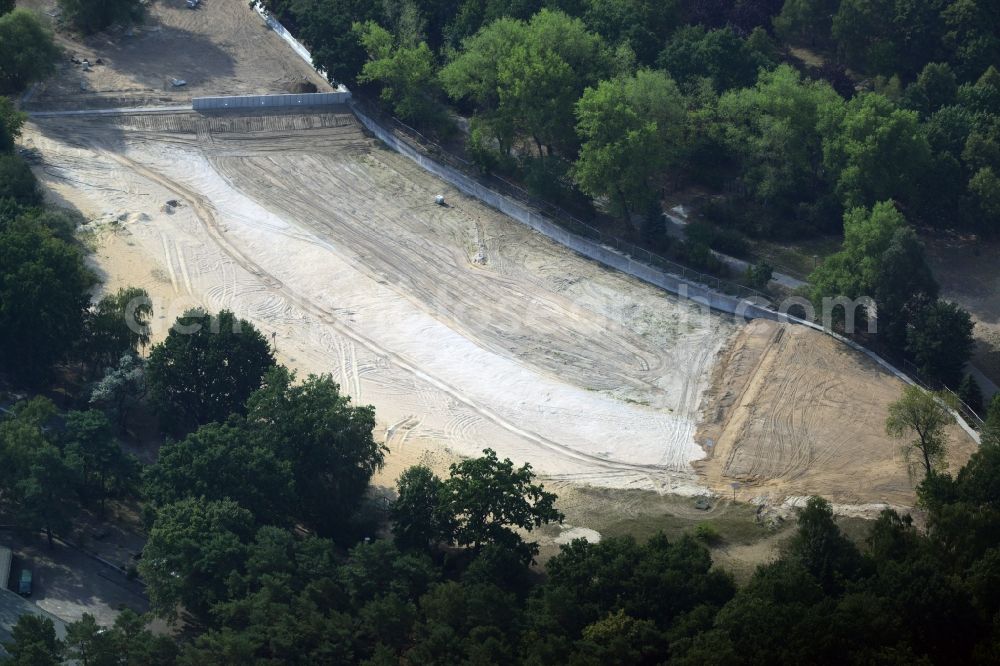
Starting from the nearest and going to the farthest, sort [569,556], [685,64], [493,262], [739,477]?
[569,556] < [739,477] < [493,262] < [685,64]

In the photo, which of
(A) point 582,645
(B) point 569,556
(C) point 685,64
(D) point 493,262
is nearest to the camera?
(A) point 582,645

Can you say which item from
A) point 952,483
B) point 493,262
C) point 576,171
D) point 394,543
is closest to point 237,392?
point 394,543

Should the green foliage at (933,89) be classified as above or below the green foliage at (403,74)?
above

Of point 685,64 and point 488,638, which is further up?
point 685,64

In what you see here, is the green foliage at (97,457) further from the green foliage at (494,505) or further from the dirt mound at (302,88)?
the dirt mound at (302,88)

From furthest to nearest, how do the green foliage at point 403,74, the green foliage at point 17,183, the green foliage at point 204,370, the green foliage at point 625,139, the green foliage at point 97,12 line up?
the green foliage at point 97,12 < the green foliage at point 403,74 < the green foliage at point 625,139 < the green foliage at point 17,183 < the green foliage at point 204,370

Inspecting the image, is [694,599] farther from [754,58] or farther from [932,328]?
[754,58]

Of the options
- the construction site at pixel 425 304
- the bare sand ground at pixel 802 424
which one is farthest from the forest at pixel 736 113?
the construction site at pixel 425 304

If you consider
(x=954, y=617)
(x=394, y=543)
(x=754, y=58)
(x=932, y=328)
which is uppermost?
(x=754, y=58)
